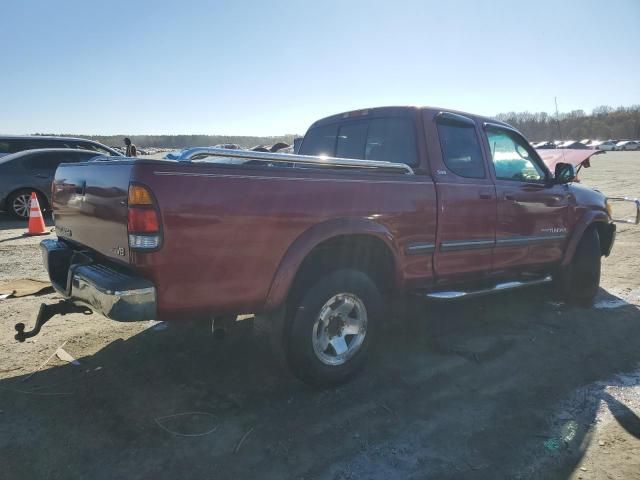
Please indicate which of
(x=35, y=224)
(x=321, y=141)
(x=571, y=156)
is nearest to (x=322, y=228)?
(x=321, y=141)

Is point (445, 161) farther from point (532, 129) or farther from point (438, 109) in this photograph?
point (532, 129)

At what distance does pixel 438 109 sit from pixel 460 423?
102 inches

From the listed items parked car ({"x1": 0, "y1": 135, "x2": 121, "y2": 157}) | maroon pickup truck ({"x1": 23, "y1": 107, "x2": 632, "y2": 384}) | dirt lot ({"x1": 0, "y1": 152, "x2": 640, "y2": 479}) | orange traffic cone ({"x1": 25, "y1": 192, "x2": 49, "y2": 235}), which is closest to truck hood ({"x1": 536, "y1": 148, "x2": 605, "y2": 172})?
maroon pickup truck ({"x1": 23, "y1": 107, "x2": 632, "y2": 384})

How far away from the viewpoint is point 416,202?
374 centimetres

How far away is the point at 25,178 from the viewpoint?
33.0 ft

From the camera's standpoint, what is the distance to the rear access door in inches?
157

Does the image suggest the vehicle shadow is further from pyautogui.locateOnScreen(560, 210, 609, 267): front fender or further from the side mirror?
the side mirror

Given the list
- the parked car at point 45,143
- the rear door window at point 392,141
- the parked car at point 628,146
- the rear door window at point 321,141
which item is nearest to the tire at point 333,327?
the rear door window at point 392,141

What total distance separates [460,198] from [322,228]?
1.49m

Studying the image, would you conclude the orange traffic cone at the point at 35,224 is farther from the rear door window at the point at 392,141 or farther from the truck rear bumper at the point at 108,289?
the rear door window at the point at 392,141

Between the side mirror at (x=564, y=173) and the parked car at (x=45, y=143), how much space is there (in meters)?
9.91

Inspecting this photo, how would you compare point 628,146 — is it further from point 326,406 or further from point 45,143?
point 326,406

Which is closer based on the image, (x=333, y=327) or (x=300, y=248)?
(x=300, y=248)

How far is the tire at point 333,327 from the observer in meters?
3.22
